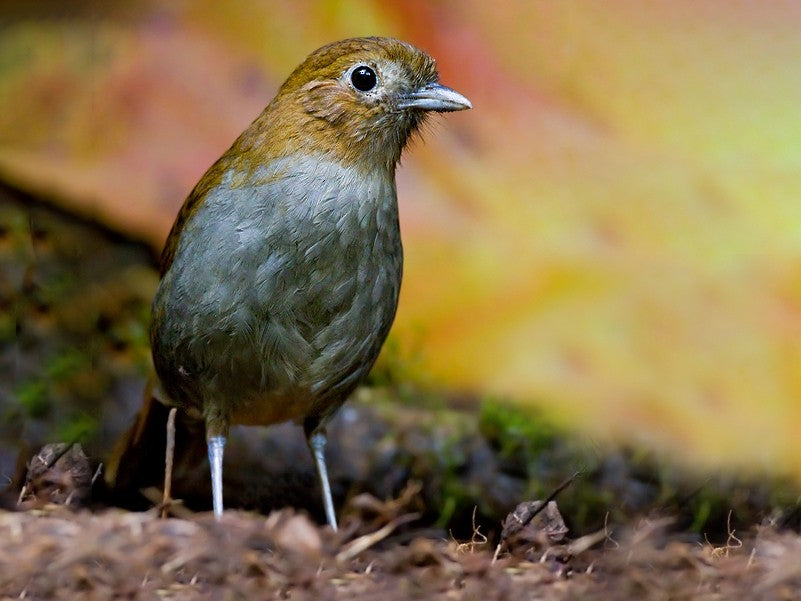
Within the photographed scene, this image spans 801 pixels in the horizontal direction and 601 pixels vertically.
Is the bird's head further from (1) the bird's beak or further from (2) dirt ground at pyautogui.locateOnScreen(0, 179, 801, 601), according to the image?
(2) dirt ground at pyautogui.locateOnScreen(0, 179, 801, 601)

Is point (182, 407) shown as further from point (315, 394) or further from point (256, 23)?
point (256, 23)

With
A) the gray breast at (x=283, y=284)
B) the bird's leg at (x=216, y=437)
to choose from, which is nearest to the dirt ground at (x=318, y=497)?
the bird's leg at (x=216, y=437)

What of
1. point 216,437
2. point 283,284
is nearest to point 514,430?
point 216,437

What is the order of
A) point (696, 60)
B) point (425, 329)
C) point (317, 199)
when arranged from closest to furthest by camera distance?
point (317, 199), point (696, 60), point (425, 329)

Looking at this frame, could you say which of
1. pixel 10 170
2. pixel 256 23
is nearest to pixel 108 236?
pixel 10 170

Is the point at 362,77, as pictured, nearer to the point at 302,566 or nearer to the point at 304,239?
the point at 304,239

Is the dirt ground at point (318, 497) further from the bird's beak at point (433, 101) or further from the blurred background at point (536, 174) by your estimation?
the bird's beak at point (433, 101)

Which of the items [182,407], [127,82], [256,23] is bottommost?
[182,407]
